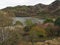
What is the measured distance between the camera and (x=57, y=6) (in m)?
48.1

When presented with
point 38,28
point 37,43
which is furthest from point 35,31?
point 37,43

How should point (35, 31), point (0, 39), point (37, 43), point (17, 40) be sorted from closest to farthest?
point (0, 39)
point (17, 40)
point (37, 43)
point (35, 31)

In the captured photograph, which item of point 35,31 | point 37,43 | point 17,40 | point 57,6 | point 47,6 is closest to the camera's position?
point 17,40

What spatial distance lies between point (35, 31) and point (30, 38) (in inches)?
43.4

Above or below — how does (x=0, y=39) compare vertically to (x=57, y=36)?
above

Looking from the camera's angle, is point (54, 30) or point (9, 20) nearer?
point (54, 30)

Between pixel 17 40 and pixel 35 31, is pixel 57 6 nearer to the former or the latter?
pixel 35 31

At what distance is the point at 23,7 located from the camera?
4866cm

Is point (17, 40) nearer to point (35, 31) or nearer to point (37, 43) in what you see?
point (37, 43)

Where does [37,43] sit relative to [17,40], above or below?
below

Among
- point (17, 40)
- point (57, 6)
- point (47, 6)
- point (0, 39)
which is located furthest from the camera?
point (47, 6)

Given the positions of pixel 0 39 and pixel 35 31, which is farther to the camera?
pixel 35 31

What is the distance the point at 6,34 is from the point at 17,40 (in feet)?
3.57

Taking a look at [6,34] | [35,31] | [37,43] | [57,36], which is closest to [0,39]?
[6,34]
